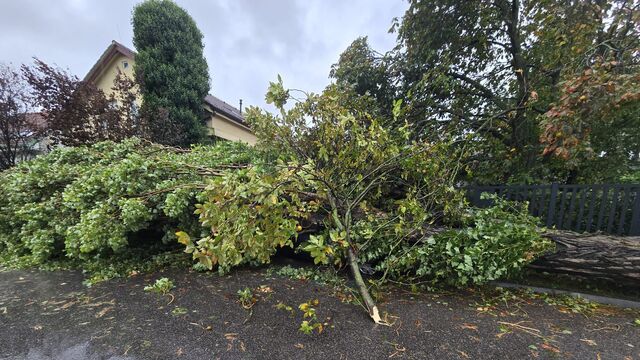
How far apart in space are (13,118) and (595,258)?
12.6m

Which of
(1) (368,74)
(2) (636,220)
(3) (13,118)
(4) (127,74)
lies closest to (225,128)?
(4) (127,74)

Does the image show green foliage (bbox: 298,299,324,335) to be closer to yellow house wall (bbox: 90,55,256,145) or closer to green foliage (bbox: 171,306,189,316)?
green foliage (bbox: 171,306,189,316)

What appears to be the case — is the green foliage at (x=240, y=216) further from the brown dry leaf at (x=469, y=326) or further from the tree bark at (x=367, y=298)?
the brown dry leaf at (x=469, y=326)

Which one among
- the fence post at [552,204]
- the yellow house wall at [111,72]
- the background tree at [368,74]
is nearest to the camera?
the fence post at [552,204]

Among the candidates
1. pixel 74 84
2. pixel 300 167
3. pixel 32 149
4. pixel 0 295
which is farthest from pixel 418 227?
pixel 32 149

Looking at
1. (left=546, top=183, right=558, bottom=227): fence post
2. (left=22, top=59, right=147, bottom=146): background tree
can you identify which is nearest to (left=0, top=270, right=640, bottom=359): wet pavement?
(left=546, top=183, right=558, bottom=227): fence post

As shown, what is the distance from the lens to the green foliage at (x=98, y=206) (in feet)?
8.43

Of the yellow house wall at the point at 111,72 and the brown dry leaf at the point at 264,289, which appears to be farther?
the yellow house wall at the point at 111,72

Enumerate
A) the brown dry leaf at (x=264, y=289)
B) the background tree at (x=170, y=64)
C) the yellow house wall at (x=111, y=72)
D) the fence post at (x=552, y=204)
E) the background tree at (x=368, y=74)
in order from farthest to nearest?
1. the yellow house wall at (x=111, y=72)
2. the background tree at (x=170, y=64)
3. the background tree at (x=368, y=74)
4. the fence post at (x=552, y=204)
5. the brown dry leaf at (x=264, y=289)

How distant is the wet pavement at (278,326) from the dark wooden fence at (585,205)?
1.33m

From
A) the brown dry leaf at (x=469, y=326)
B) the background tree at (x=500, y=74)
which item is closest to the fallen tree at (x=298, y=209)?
the brown dry leaf at (x=469, y=326)

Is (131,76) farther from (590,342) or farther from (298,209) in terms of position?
(590,342)

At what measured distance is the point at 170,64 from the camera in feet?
30.5

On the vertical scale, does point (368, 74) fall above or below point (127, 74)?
below
